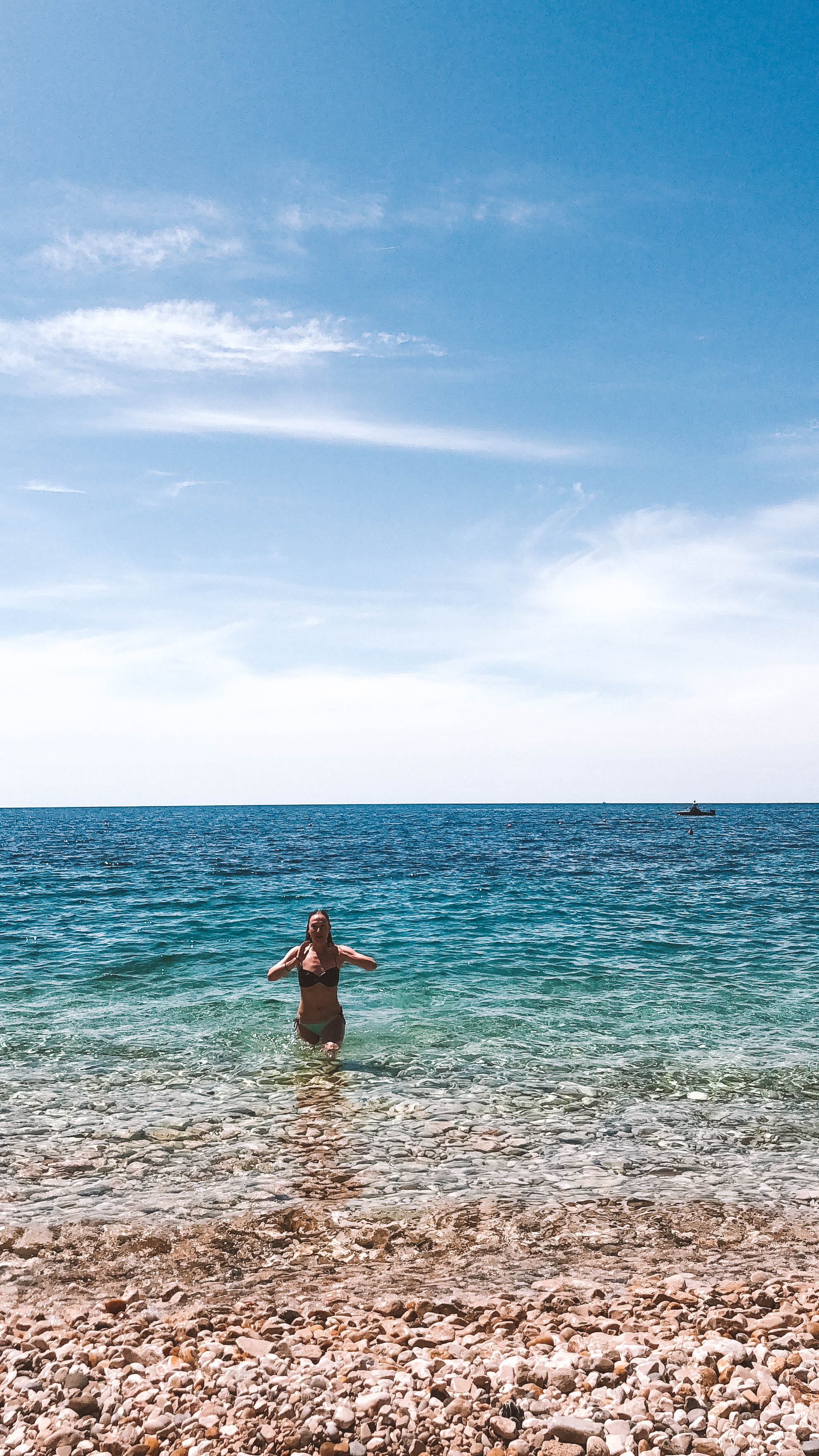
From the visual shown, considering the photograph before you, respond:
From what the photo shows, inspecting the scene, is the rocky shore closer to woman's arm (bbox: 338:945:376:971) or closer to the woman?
woman's arm (bbox: 338:945:376:971)

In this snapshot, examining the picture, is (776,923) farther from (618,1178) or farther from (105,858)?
(105,858)

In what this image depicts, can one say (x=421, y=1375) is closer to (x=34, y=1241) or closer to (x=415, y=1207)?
(x=415, y=1207)

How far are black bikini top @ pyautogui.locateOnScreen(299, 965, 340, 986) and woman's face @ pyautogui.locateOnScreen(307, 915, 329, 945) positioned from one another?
Result: 1.61 ft

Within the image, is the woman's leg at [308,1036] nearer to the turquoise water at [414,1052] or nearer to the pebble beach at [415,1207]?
the turquoise water at [414,1052]

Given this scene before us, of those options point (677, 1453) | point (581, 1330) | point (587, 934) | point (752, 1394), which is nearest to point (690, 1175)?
point (581, 1330)

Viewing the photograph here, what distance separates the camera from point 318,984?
12578 millimetres

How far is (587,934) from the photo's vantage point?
75.8ft

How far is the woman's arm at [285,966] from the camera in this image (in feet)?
38.3

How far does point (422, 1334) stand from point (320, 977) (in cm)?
741

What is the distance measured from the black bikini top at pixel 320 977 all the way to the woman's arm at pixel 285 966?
0.22 meters

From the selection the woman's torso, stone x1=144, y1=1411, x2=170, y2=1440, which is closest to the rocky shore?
stone x1=144, y1=1411, x2=170, y2=1440

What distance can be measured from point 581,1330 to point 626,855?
50.0 m

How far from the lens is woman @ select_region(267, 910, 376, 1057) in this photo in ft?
40.5

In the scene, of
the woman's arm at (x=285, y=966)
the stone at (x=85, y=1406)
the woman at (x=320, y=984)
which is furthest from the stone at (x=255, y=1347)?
the woman at (x=320, y=984)
